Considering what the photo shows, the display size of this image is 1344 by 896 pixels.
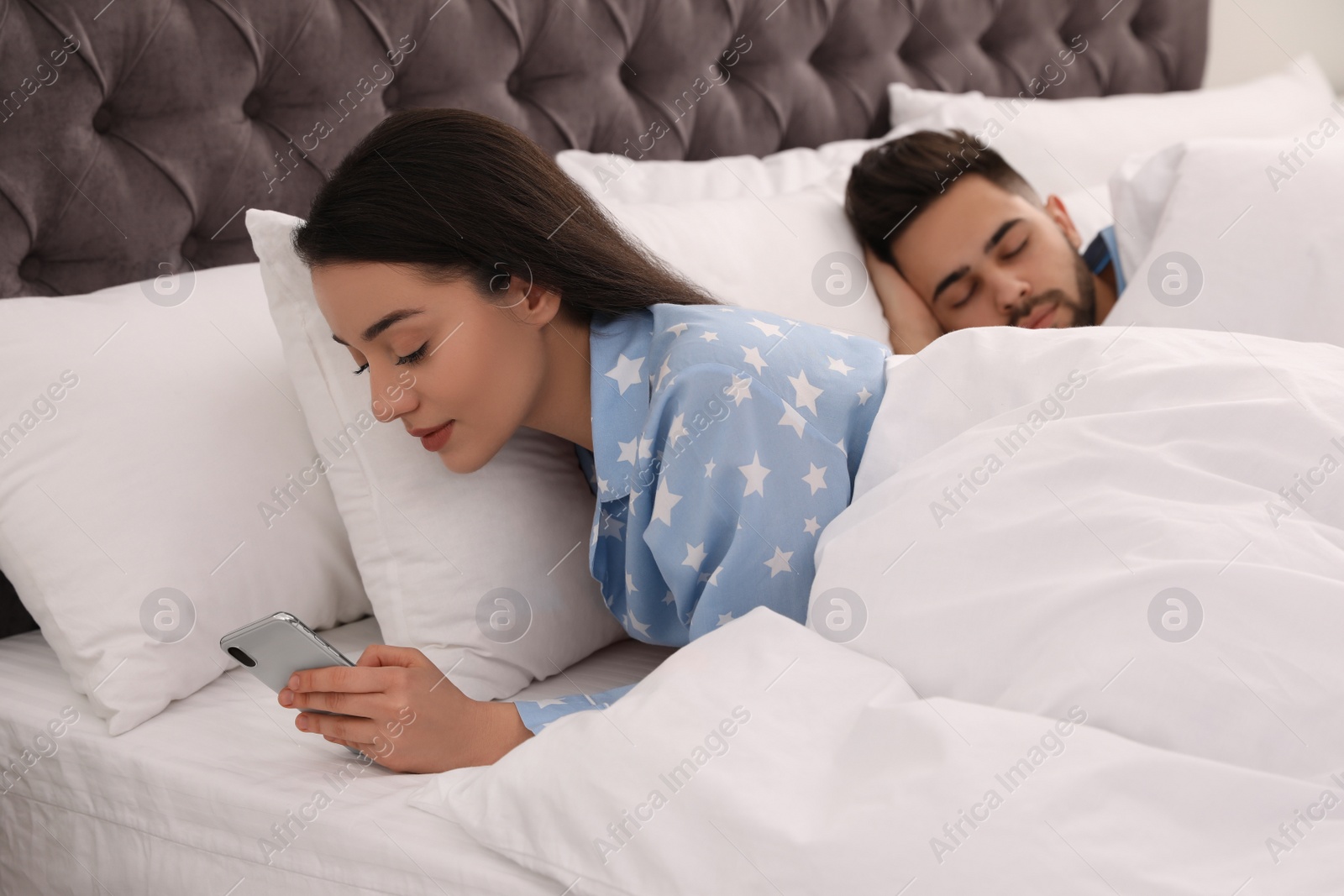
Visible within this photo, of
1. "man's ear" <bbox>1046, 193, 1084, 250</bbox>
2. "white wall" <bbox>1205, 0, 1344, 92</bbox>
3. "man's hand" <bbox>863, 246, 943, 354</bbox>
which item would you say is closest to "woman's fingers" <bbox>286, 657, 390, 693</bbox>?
"man's hand" <bbox>863, 246, 943, 354</bbox>

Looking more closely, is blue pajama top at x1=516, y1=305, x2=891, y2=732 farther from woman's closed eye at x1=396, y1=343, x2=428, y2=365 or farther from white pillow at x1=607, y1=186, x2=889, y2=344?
white pillow at x1=607, y1=186, x2=889, y2=344

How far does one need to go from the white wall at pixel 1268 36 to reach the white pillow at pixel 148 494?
8.35 ft

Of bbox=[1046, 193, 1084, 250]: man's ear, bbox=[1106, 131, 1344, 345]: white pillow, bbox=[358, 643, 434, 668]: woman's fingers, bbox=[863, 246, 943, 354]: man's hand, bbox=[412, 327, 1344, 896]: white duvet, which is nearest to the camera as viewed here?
bbox=[412, 327, 1344, 896]: white duvet

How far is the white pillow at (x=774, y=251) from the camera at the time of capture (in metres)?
1.32

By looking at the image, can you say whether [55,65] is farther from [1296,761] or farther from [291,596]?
[1296,761]

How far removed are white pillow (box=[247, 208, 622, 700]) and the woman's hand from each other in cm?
11

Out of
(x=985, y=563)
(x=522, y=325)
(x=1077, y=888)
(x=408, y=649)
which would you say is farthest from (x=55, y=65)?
(x=1077, y=888)

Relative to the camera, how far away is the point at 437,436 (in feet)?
3.18

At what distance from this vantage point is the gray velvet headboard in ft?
3.56

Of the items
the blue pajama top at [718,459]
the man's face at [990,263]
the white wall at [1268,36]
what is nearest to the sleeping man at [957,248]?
the man's face at [990,263]

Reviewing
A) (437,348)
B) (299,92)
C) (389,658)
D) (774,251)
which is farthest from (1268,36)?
(389,658)

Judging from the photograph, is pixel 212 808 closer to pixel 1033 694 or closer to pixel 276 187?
pixel 1033 694

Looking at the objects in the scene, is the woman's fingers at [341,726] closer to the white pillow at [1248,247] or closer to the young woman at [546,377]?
the young woman at [546,377]

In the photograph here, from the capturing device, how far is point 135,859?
34.3 inches
